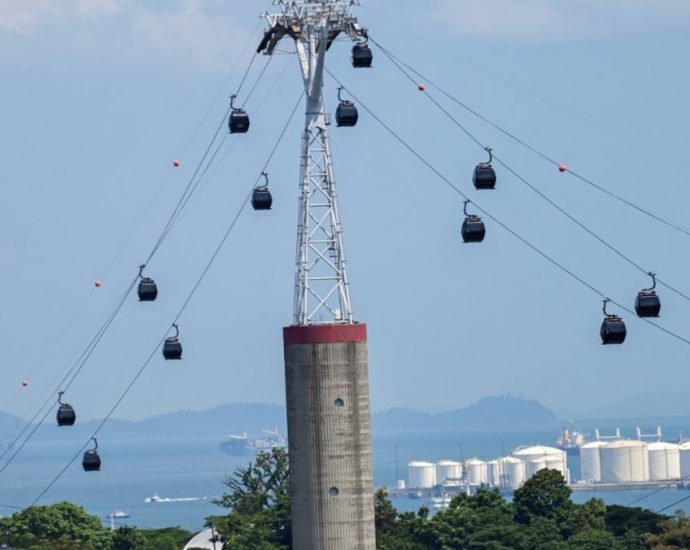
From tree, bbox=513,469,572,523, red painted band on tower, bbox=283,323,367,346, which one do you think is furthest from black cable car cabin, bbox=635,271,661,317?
tree, bbox=513,469,572,523

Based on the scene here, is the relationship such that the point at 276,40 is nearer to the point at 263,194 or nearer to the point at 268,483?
the point at 263,194

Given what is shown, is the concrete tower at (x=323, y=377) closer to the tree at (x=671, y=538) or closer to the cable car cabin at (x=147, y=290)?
the cable car cabin at (x=147, y=290)

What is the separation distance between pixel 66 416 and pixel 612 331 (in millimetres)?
17357

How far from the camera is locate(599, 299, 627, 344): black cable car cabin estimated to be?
57938 millimetres

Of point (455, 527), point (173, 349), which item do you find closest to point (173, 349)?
point (173, 349)

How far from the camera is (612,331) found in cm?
5794

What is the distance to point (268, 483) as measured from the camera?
124 metres

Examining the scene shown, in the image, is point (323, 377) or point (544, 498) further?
point (544, 498)

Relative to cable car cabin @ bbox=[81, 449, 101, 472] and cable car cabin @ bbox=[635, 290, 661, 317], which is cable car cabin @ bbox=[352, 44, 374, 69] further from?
cable car cabin @ bbox=[81, 449, 101, 472]

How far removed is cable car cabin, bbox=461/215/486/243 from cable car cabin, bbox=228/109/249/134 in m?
7.02

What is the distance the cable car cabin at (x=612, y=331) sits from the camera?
57.9 metres

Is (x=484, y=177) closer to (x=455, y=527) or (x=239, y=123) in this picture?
(x=239, y=123)

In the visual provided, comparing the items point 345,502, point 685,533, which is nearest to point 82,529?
point 685,533

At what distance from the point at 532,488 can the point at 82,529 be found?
75.8ft
